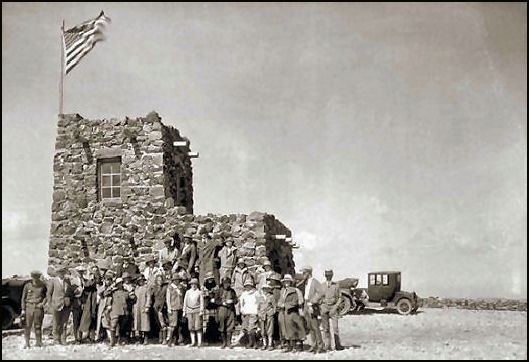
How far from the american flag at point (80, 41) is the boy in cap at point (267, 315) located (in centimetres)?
921

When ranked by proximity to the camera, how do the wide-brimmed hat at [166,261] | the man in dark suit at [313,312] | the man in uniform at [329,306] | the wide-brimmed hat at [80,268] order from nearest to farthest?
the man in dark suit at [313,312], the man in uniform at [329,306], the wide-brimmed hat at [166,261], the wide-brimmed hat at [80,268]

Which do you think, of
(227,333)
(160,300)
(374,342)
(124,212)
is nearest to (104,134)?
(124,212)

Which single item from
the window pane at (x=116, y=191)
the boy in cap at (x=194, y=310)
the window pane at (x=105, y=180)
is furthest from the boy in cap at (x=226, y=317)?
the window pane at (x=105, y=180)

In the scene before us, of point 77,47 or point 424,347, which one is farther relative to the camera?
point 77,47

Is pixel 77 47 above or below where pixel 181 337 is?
above

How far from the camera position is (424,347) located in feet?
42.2

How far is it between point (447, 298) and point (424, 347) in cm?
1307

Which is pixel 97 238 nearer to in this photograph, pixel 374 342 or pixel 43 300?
pixel 43 300

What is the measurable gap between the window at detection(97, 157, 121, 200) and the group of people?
3.69 meters

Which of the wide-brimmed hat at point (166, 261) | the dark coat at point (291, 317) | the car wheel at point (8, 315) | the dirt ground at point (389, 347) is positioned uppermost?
the wide-brimmed hat at point (166, 261)

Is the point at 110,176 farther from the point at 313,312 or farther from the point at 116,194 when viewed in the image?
the point at 313,312

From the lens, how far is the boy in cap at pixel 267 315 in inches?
511

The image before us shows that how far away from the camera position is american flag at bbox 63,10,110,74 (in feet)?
59.0

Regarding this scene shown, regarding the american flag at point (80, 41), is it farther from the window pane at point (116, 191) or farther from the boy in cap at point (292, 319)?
the boy in cap at point (292, 319)
